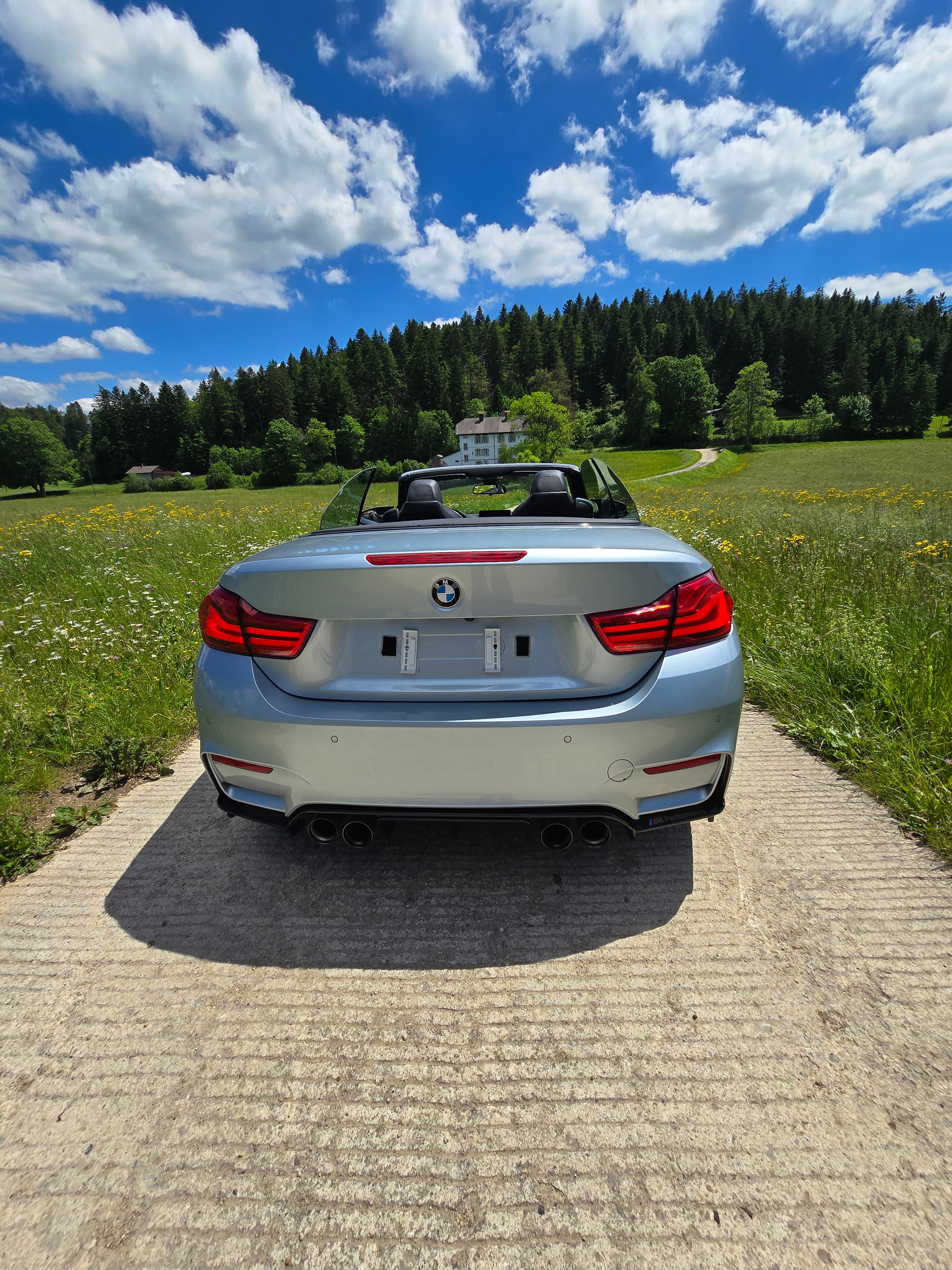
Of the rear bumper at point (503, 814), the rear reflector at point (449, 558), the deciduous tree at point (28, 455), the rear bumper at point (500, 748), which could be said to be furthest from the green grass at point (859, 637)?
the deciduous tree at point (28, 455)

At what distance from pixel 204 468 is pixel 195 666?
96.4 metres

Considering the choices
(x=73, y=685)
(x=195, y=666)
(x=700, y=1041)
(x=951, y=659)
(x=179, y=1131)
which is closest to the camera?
(x=179, y=1131)

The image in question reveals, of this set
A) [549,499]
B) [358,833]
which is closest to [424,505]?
[549,499]

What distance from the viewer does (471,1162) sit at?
1.29 metres

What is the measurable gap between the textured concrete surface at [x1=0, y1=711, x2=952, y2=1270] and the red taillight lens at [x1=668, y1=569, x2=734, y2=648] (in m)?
1.00

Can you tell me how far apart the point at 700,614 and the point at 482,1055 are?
1439mm

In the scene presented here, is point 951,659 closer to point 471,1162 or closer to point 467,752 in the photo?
point 467,752

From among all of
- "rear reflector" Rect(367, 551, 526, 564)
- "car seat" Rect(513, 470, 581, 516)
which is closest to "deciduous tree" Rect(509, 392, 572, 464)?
"car seat" Rect(513, 470, 581, 516)

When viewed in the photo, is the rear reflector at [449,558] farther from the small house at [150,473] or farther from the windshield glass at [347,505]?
the small house at [150,473]

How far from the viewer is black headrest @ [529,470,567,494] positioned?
2.85 m

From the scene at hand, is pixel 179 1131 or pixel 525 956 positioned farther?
pixel 525 956

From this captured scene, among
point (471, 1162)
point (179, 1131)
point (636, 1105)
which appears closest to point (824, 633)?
point (636, 1105)

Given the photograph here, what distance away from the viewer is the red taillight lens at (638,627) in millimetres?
1743

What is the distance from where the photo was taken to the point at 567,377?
289ft
